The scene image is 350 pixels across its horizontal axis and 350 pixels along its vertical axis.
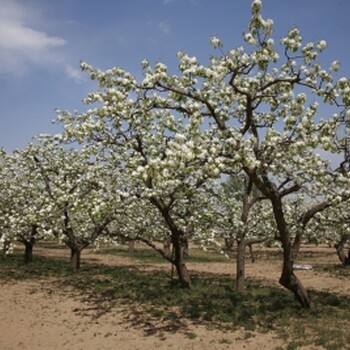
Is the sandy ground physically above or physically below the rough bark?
below

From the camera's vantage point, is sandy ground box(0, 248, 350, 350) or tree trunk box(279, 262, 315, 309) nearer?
sandy ground box(0, 248, 350, 350)

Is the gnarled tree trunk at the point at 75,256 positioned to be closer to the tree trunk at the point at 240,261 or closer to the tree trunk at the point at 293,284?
the tree trunk at the point at 240,261

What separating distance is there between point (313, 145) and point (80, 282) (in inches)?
796

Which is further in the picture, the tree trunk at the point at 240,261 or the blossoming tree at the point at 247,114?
the tree trunk at the point at 240,261

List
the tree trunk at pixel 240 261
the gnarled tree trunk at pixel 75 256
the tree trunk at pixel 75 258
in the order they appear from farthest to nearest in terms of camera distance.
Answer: the tree trunk at pixel 75 258
the gnarled tree trunk at pixel 75 256
the tree trunk at pixel 240 261

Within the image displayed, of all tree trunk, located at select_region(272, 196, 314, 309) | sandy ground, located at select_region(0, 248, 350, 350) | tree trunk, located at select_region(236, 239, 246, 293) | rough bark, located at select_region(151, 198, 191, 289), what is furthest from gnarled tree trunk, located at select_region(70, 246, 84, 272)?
tree trunk, located at select_region(272, 196, 314, 309)

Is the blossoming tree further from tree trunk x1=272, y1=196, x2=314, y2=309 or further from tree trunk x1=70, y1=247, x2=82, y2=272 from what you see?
tree trunk x1=70, y1=247, x2=82, y2=272

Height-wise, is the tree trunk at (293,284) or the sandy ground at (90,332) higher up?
the tree trunk at (293,284)

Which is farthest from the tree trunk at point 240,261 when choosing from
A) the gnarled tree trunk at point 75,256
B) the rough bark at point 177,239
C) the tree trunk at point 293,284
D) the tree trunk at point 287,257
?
the gnarled tree trunk at point 75,256

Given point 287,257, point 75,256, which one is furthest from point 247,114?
point 75,256

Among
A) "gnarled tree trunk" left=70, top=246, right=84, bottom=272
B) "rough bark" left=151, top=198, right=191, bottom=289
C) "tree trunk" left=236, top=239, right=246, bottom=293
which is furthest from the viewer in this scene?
"gnarled tree trunk" left=70, top=246, right=84, bottom=272

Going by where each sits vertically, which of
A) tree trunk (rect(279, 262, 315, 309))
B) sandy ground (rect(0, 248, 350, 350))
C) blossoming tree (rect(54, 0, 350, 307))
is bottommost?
sandy ground (rect(0, 248, 350, 350))

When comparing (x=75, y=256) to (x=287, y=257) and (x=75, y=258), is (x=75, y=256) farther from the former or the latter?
(x=287, y=257)

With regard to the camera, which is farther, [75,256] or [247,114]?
[75,256]
